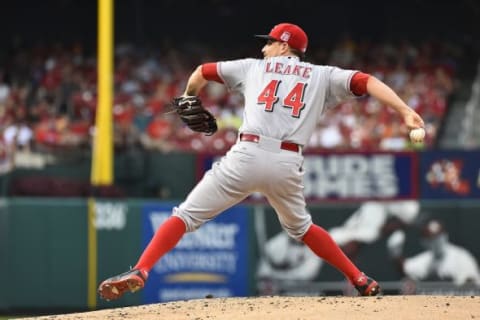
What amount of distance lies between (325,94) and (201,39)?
16.1 m

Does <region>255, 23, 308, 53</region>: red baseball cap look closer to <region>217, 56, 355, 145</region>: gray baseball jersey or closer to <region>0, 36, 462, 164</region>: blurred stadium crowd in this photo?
<region>217, 56, 355, 145</region>: gray baseball jersey

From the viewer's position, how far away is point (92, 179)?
48.0 ft

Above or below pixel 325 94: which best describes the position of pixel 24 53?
above

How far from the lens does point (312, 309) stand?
6223 mm

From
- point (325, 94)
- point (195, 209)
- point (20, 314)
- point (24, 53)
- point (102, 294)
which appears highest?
point (24, 53)

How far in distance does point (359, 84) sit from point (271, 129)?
56 centimetres

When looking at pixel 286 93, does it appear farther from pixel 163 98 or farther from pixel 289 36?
pixel 163 98

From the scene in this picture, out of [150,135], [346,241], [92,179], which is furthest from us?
[150,135]

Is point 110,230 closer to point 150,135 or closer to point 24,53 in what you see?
point 150,135

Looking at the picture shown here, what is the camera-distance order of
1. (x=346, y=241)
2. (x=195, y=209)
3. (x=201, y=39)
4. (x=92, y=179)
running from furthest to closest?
(x=201, y=39) < (x=92, y=179) < (x=346, y=241) < (x=195, y=209)

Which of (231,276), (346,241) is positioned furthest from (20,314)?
(346,241)

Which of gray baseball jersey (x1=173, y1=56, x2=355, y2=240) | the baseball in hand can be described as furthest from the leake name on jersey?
the baseball in hand

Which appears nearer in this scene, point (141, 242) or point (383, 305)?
point (383, 305)

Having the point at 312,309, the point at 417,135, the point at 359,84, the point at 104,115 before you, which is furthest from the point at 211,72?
the point at 104,115
